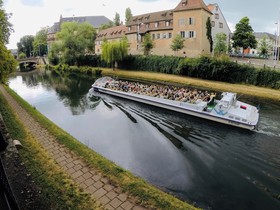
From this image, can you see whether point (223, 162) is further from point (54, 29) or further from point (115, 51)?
point (54, 29)

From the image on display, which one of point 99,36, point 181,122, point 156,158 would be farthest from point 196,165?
→ point 99,36

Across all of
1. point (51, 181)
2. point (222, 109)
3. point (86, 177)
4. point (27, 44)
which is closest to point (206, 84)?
point (222, 109)

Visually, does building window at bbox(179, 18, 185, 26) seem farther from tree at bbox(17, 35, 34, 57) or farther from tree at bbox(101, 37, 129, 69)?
tree at bbox(17, 35, 34, 57)

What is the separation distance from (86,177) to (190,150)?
6698 mm

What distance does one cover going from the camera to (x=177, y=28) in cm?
4234

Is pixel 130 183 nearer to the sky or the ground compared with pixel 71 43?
nearer to the ground

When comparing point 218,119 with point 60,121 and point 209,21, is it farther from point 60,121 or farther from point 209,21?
point 209,21

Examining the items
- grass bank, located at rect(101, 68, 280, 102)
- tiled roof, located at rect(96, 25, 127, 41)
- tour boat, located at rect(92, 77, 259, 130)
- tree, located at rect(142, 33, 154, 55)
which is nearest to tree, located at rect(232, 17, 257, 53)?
tree, located at rect(142, 33, 154, 55)

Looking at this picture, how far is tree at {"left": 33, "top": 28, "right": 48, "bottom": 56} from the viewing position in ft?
303

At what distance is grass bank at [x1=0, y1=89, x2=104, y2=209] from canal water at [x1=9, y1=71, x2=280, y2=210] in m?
3.65

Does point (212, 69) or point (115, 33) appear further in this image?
point (115, 33)

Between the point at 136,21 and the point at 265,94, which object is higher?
the point at 136,21

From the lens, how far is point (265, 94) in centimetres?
2409

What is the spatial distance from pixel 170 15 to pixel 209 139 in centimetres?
3779
